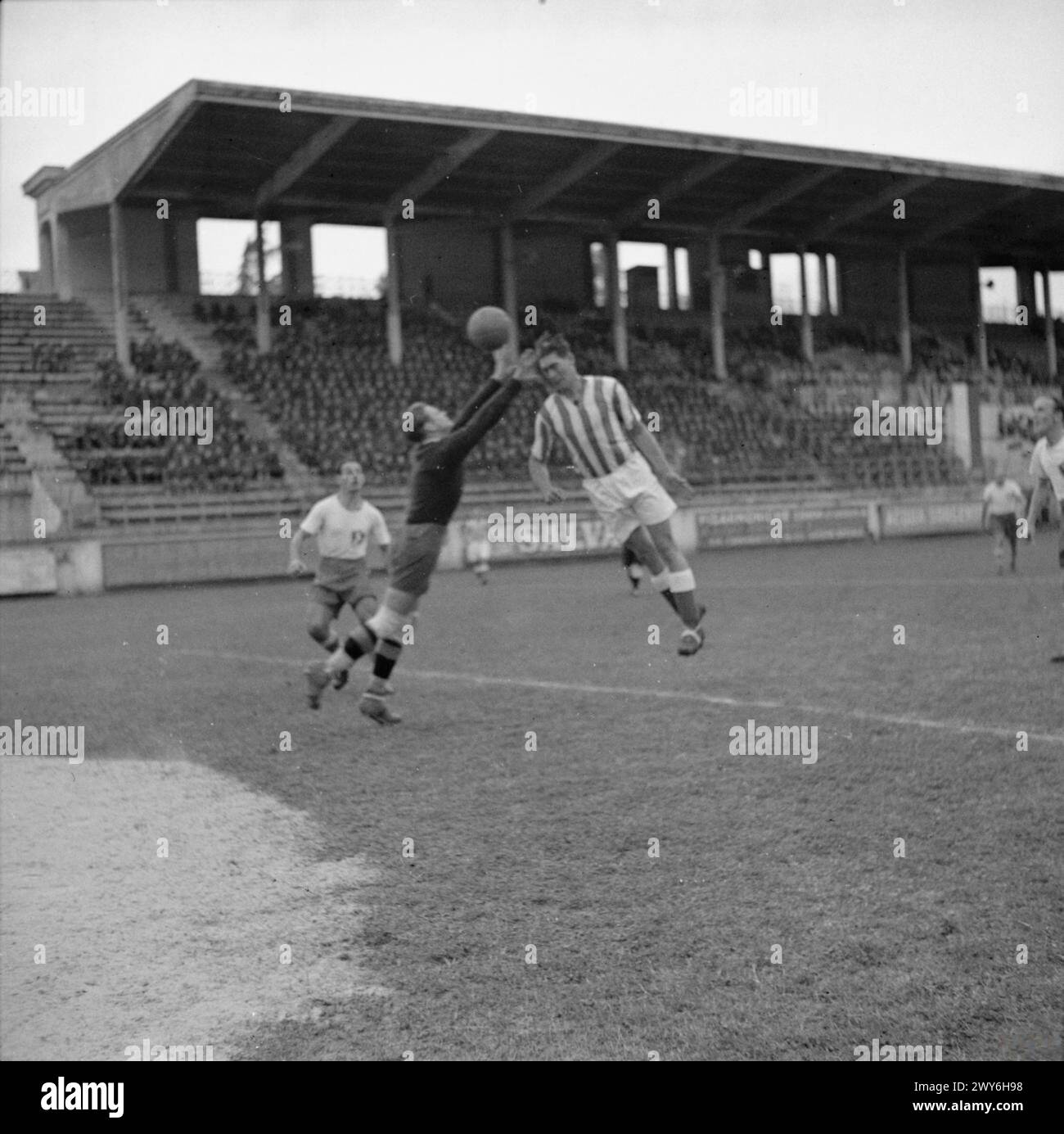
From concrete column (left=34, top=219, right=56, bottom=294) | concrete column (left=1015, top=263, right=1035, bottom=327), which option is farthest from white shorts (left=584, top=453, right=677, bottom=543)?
concrete column (left=34, top=219, right=56, bottom=294)

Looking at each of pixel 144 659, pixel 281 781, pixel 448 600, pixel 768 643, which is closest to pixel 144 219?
pixel 448 600

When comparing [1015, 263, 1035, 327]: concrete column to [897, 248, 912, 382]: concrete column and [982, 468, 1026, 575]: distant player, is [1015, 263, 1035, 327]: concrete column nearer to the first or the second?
[897, 248, 912, 382]: concrete column

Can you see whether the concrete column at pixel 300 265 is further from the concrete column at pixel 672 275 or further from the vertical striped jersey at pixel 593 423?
the vertical striped jersey at pixel 593 423

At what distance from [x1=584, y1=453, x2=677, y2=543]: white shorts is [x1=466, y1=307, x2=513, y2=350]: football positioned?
3.52 ft

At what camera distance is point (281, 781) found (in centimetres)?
774

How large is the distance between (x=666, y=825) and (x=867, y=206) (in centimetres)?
1691

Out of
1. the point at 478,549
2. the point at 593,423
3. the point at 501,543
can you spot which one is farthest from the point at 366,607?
the point at 478,549

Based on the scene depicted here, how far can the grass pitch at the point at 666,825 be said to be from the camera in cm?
422

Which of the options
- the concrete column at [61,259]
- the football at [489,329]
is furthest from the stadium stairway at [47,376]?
the football at [489,329]

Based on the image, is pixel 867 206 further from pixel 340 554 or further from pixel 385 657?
pixel 385 657

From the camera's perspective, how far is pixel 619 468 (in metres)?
3.69

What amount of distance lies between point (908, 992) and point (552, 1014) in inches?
45.7

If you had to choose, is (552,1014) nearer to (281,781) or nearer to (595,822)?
(595,822)
